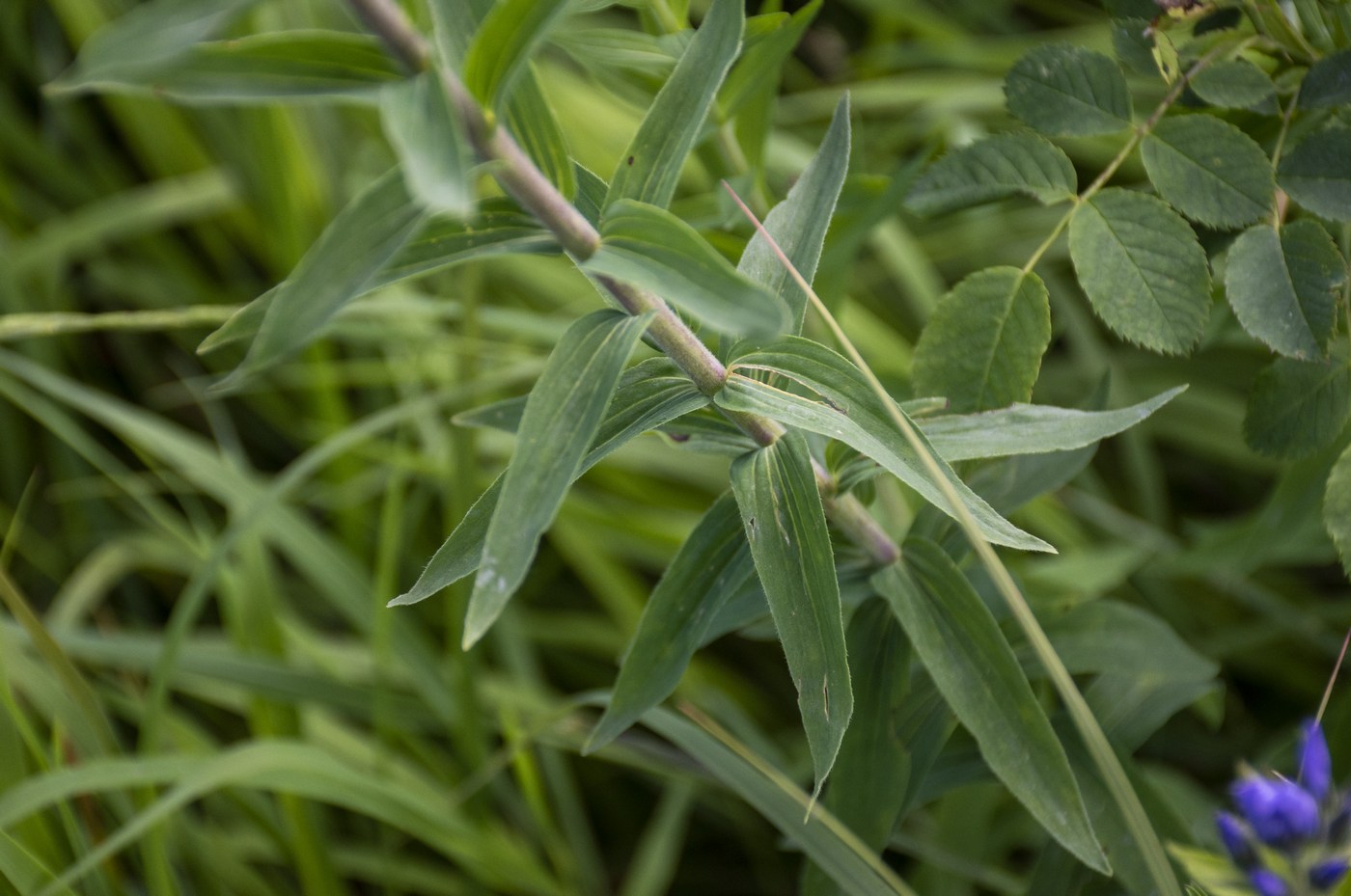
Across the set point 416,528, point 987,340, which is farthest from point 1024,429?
point 416,528

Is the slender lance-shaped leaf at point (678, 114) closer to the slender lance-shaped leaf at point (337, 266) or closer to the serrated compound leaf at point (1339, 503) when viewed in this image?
the slender lance-shaped leaf at point (337, 266)

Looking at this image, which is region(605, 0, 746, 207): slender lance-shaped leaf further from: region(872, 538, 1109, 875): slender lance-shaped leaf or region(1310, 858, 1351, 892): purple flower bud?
region(1310, 858, 1351, 892): purple flower bud

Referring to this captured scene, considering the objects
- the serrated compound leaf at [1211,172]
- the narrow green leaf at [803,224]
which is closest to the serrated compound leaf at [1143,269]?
the serrated compound leaf at [1211,172]

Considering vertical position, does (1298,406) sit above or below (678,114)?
below

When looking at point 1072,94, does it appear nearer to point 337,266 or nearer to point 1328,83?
point 1328,83

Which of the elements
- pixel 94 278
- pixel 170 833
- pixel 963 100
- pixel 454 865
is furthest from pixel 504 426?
pixel 94 278

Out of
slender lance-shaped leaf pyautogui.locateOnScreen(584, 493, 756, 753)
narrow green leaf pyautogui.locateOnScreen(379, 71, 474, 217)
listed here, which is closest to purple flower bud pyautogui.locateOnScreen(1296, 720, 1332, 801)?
slender lance-shaped leaf pyautogui.locateOnScreen(584, 493, 756, 753)
